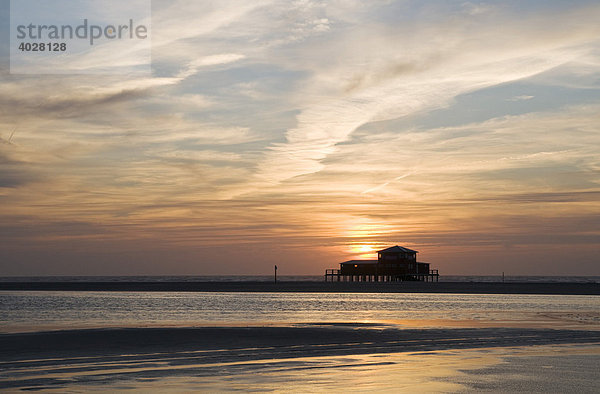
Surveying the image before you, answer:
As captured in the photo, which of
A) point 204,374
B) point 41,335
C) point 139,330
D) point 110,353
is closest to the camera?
point 204,374

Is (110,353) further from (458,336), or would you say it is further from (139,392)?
(458,336)

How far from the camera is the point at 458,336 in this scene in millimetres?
27281

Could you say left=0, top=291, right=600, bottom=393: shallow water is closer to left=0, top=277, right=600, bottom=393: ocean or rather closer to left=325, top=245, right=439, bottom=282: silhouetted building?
left=0, top=277, right=600, bottom=393: ocean

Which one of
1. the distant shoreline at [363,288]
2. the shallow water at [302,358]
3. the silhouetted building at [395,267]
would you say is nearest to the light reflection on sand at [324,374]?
the shallow water at [302,358]

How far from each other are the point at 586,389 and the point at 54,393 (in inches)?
439

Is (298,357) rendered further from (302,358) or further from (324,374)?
(324,374)

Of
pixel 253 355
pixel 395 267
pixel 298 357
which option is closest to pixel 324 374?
pixel 298 357

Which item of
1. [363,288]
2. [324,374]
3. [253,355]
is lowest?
[363,288]

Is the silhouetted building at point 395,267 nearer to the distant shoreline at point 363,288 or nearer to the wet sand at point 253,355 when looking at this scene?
the distant shoreline at point 363,288

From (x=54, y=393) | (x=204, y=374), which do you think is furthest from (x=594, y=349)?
(x=54, y=393)

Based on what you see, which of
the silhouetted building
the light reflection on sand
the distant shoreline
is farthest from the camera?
the silhouetted building

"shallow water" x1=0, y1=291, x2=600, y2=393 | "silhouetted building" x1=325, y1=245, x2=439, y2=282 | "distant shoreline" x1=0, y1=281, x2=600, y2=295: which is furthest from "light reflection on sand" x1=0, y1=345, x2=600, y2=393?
"silhouetted building" x1=325, y1=245, x2=439, y2=282

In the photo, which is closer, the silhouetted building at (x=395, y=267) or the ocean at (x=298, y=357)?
the ocean at (x=298, y=357)

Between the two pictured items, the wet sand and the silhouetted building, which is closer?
the wet sand
